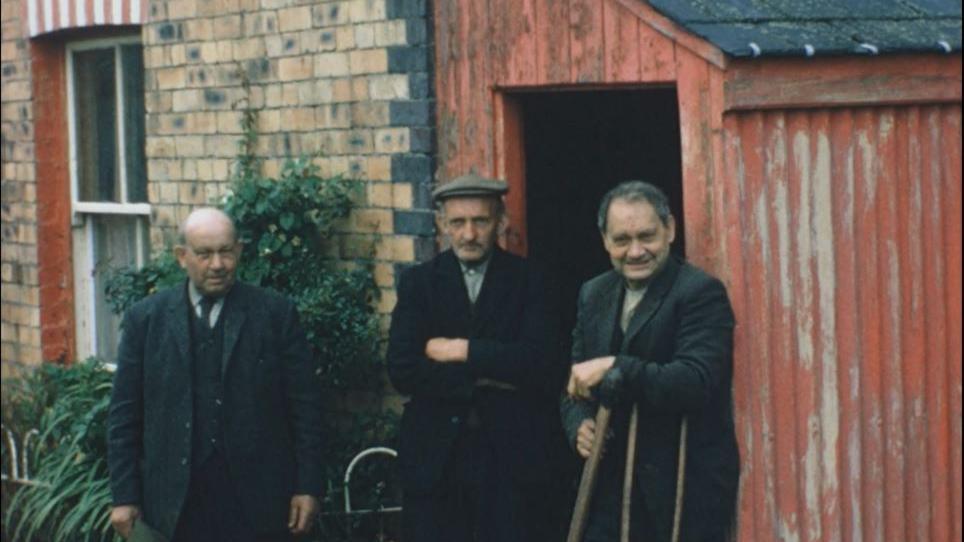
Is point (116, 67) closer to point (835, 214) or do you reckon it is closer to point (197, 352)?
point (197, 352)

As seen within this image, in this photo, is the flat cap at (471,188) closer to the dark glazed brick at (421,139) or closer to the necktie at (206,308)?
the dark glazed brick at (421,139)

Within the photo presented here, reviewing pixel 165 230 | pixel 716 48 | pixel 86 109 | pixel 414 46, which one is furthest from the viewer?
pixel 86 109

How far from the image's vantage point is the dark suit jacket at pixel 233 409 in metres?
7.17

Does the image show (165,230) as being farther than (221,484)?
Yes

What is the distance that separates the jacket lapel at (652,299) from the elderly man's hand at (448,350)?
2.35 ft

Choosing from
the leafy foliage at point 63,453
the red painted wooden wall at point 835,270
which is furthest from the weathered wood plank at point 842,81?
the leafy foliage at point 63,453

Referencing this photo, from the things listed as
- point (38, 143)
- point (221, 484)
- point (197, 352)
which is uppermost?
point (38, 143)

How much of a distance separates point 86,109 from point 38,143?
1.05 ft

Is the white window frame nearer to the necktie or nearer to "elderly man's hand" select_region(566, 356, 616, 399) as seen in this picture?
the necktie

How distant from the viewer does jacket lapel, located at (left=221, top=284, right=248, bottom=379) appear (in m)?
7.18

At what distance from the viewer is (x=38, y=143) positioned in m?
10.5

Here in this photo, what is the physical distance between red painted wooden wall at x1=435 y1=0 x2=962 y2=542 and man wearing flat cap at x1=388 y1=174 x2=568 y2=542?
73 cm

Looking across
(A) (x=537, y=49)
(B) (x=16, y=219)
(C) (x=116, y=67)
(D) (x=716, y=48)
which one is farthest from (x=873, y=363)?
(B) (x=16, y=219)

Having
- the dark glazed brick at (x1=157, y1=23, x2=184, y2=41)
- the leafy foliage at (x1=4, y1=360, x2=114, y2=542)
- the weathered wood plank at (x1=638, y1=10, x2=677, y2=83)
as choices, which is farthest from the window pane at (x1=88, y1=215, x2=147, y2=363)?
the weathered wood plank at (x1=638, y1=10, x2=677, y2=83)
